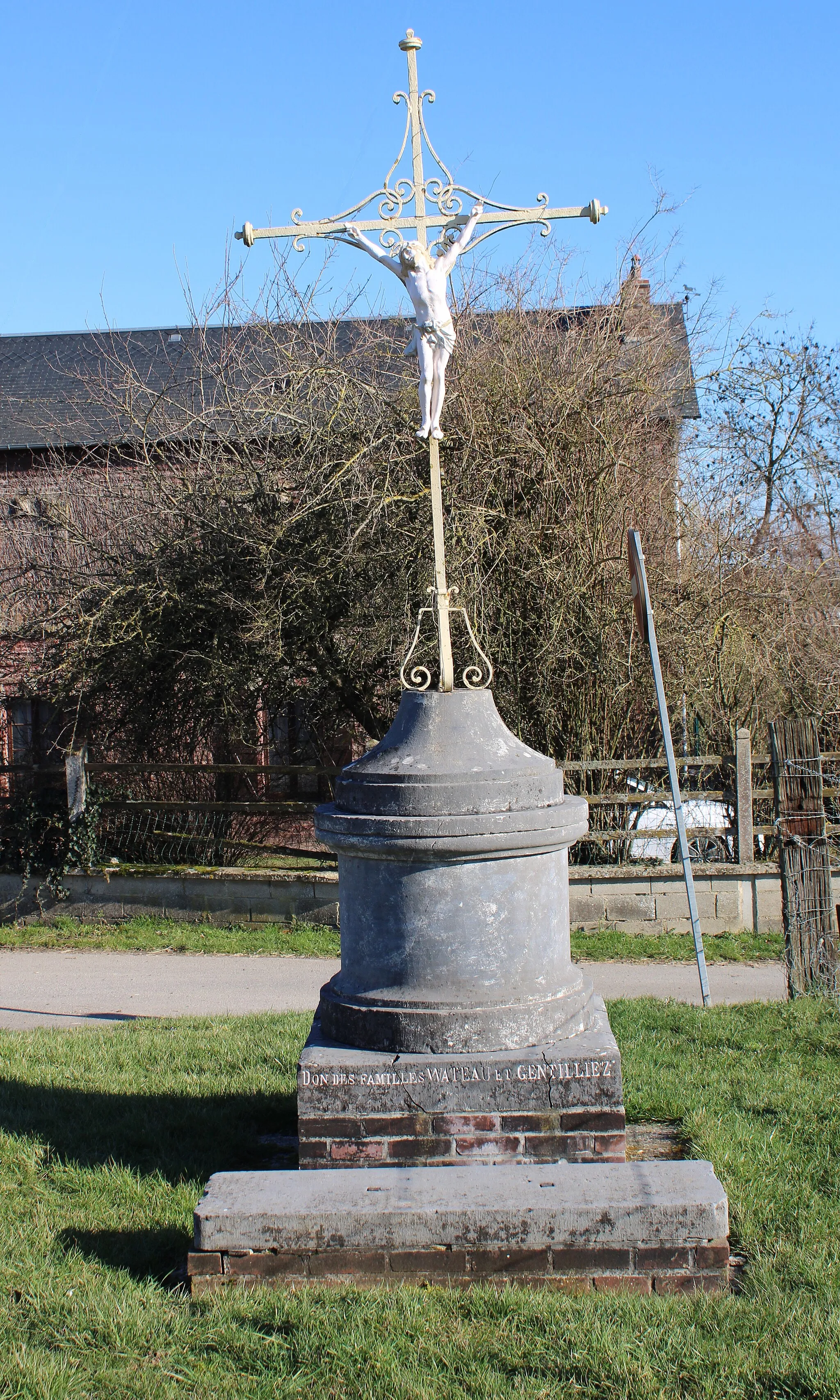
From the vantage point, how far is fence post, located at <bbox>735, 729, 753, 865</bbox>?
34.4 feet

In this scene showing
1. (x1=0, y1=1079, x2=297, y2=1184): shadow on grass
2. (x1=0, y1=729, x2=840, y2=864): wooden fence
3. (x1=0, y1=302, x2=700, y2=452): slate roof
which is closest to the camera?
(x1=0, y1=1079, x2=297, y2=1184): shadow on grass

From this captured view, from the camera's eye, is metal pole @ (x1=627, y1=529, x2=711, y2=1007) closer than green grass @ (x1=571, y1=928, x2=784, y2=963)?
Yes

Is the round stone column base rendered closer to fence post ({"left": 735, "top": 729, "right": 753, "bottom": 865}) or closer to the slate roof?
fence post ({"left": 735, "top": 729, "right": 753, "bottom": 865})

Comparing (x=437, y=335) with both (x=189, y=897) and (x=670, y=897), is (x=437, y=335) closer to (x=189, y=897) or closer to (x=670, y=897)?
(x=670, y=897)

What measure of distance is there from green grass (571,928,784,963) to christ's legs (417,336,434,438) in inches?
253

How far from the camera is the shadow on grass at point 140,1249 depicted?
344 cm

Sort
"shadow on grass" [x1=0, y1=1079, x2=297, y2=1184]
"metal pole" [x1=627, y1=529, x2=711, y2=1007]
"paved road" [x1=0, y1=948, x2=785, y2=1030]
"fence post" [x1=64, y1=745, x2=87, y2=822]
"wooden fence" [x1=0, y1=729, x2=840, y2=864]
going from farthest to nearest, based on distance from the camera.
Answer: "fence post" [x1=64, y1=745, x2=87, y2=822]
"wooden fence" [x1=0, y1=729, x2=840, y2=864]
"paved road" [x1=0, y1=948, x2=785, y2=1030]
"metal pole" [x1=627, y1=529, x2=711, y2=1007]
"shadow on grass" [x1=0, y1=1079, x2=297, y2=1184]

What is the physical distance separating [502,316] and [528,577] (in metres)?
2.54

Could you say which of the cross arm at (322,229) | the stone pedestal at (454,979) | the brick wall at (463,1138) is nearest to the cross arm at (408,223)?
the cross arm at (322,229)

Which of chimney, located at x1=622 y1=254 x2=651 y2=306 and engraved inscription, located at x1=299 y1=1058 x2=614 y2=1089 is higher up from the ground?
chimney, located at x1=622 y1=254 x2=651 y2=306

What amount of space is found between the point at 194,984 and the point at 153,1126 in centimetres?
453

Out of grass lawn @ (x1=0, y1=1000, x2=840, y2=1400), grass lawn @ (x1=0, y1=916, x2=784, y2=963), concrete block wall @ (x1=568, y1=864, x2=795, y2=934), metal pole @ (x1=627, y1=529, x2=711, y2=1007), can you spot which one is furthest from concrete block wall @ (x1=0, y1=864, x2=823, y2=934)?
grass lawn @ (x1=0, y1=1000, x2=840, y2=1400)

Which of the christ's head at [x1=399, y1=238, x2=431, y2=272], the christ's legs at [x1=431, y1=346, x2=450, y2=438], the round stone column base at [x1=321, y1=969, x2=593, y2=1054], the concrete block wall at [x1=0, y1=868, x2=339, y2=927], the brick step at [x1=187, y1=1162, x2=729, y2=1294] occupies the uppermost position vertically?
the christ's head at [x1=399, y1=238, x2=431, y2=272]

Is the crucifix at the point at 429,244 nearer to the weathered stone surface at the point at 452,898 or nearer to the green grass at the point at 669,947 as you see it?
the weathered stone surface at the point at 452,898
